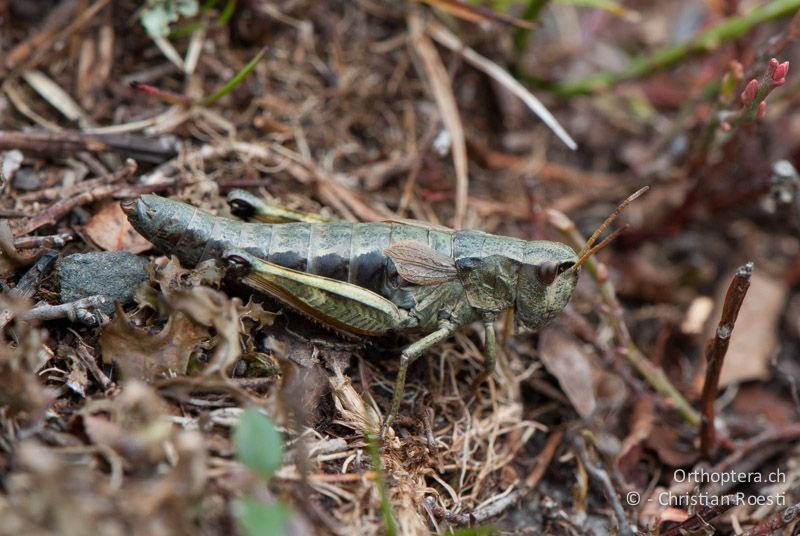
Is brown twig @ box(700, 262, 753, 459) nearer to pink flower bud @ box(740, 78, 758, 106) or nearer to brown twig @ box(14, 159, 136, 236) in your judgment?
pink flower bud @ box(740, 78, 758, 106)

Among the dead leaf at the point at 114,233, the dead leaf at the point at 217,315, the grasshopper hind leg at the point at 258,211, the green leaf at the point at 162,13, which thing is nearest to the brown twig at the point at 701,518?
the dead leaf at the point at 217,315

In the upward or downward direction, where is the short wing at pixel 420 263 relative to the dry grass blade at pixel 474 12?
downward

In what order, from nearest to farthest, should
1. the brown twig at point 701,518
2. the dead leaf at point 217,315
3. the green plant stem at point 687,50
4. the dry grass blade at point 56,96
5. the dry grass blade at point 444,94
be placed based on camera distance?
the dead leaf at point 217,315
the brown twig at point 701,518
the dry grass blade at point 56,96
the green plant stem at point 687,50
the dry grass blade at point 444,94

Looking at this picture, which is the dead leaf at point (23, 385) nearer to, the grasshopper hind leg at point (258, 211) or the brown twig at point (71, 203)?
the brown twig at point (71, 203)

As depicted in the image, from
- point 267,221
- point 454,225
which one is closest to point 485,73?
point 454,225

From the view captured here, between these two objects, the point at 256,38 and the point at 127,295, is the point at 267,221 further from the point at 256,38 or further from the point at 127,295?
the point at 256,38

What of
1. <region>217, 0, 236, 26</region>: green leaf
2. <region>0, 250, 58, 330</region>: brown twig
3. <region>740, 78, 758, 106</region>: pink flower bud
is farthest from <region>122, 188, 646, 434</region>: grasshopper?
<region>217, 0, 236, 26</region>: green leaf
